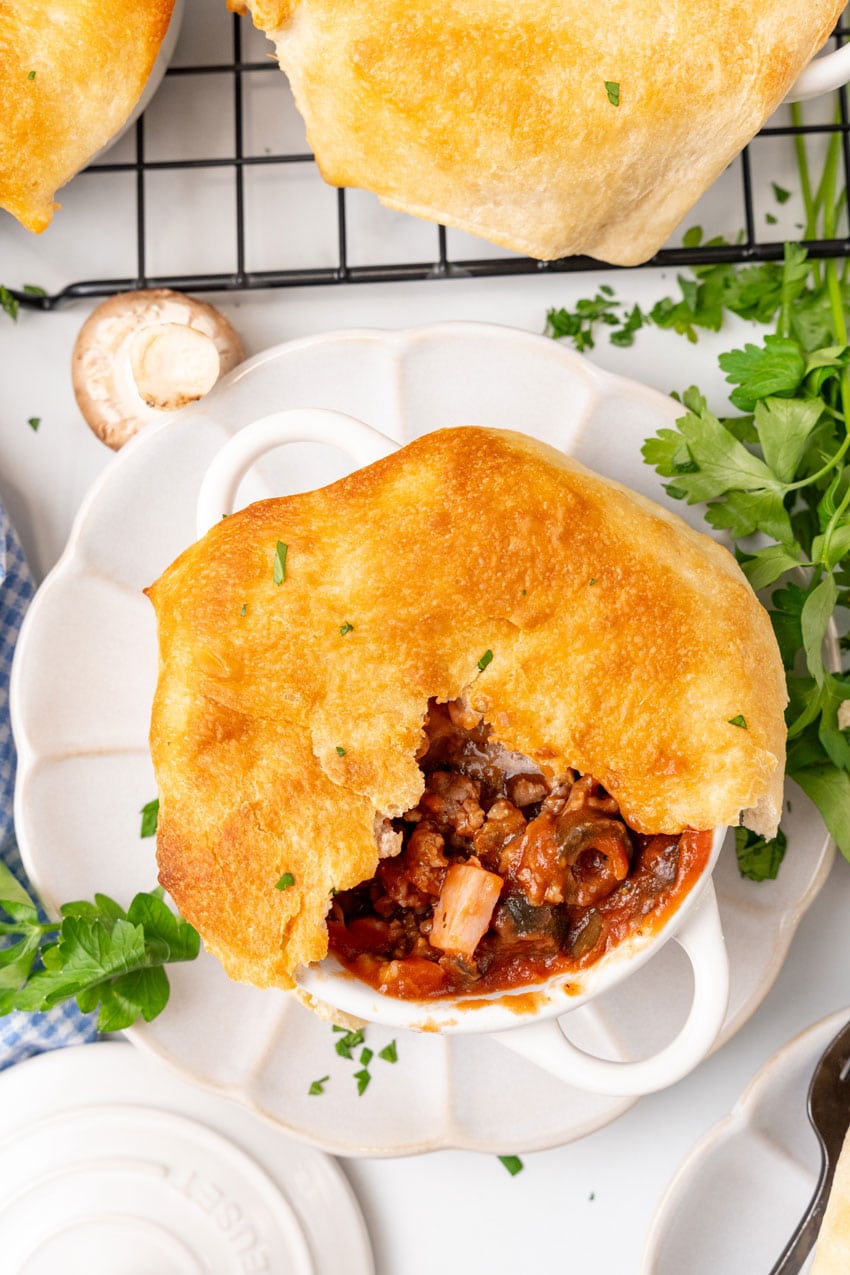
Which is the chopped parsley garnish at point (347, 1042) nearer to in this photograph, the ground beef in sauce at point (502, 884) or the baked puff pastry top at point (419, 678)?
the ground beef in sauce at point (502, 884)

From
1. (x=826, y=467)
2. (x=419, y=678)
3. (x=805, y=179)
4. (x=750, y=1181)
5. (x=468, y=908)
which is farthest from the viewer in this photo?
(x=805, y=179)

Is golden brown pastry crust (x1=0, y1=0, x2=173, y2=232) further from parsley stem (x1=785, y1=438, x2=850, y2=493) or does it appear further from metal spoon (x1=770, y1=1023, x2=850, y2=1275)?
metal spoon (x1=770, y1=1023, x2=850, y2=1275)

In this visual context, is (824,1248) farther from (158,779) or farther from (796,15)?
(796,15)

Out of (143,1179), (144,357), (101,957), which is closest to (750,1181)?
(143,1179)

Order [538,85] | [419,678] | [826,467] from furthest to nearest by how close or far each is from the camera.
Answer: [826,467], [538,85], [419,678]

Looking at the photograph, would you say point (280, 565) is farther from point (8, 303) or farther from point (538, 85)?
point (8, 303)
